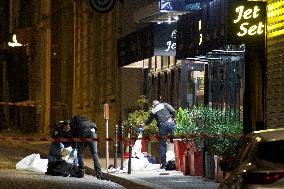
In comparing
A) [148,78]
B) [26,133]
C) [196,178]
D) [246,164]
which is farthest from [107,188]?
[26,133]

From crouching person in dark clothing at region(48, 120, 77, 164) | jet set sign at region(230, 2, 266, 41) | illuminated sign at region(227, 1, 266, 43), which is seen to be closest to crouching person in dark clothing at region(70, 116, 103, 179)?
crouching person in dark clothing at region(48, 120, 77, 164)

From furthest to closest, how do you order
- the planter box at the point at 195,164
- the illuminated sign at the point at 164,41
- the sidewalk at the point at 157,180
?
1. the illuminated sign at the point at 164,41
2. the planter box at the point at 195,164
3. the sidewalk at the point at 157,180

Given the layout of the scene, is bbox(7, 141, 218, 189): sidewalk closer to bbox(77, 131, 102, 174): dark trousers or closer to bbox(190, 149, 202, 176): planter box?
bbox(190, 149, 202, 176): planter box

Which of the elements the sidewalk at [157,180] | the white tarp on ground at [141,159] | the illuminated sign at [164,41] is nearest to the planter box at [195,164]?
the sidewalk at [157,180]

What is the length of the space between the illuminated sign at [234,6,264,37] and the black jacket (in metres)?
4.39

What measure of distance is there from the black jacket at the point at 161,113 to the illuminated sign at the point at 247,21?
14.4 feet

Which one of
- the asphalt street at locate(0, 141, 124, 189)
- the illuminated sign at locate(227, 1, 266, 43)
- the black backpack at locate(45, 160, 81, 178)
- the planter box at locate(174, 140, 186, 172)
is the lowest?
the asphalt street at locate(0, 141, 124, 189)

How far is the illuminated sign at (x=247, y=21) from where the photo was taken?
754 inches

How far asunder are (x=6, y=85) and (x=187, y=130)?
130 feet

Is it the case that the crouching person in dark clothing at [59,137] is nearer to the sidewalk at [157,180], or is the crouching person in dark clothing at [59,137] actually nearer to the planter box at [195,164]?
the sidewalk at [157,180]

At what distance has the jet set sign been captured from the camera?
19.2m

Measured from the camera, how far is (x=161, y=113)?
23031mm

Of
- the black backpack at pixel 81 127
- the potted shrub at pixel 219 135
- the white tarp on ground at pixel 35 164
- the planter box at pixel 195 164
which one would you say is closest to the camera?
the potted shrub at pixel 219 135

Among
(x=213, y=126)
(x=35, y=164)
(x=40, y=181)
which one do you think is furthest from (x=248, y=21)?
(x=35, y=164)
